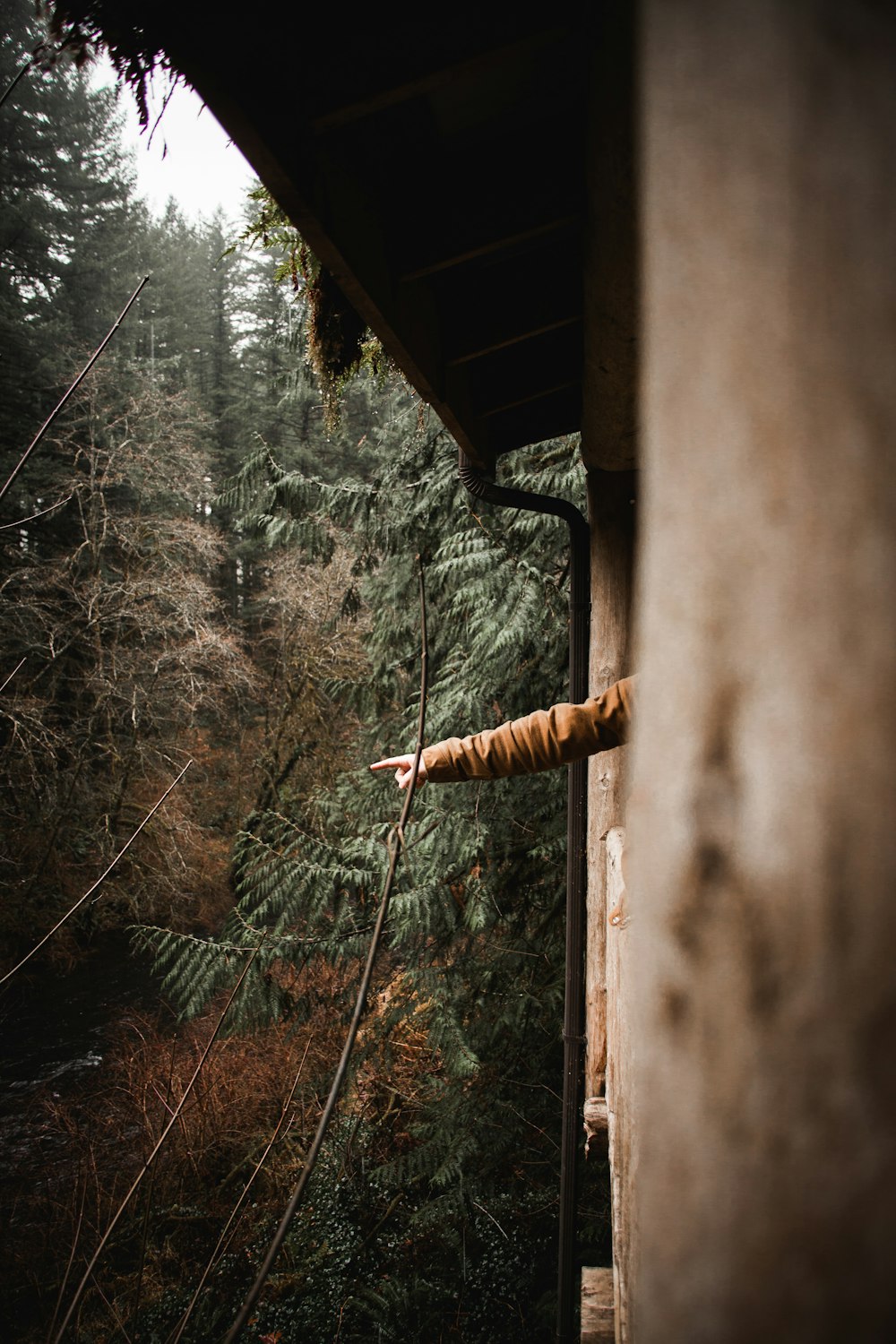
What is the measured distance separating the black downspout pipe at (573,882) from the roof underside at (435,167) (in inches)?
16.5

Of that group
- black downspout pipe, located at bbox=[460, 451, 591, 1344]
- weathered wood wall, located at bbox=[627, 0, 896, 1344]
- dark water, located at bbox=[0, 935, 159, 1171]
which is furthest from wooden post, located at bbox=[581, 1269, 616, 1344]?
dark water, located at bbox=[0, 935, 159, 1171]

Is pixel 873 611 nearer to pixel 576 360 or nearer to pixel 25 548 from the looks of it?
pixel 576 360

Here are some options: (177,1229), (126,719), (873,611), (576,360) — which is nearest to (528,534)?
(576,360)

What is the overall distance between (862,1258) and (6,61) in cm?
1807

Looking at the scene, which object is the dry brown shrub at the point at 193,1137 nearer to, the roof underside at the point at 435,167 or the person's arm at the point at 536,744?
the person's arm at the point at 536,744

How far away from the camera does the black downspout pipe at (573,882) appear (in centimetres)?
311

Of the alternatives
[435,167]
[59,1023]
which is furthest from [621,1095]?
[59,1023]

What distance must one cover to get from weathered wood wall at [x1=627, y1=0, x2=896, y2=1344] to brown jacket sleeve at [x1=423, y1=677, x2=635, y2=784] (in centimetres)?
186

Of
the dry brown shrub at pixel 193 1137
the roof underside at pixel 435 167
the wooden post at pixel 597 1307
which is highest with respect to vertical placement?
the roof underside at pixel 435 167

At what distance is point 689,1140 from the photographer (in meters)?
0.36

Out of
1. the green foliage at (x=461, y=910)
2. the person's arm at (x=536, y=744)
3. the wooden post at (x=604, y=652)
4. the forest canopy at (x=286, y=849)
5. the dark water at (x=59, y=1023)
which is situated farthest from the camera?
the dark water at (x=59, y=1023)

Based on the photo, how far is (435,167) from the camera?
1893 mm

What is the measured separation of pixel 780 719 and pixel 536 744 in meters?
1.93

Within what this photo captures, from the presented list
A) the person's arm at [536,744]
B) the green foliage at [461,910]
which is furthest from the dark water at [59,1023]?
the person's arm at [536,744]
